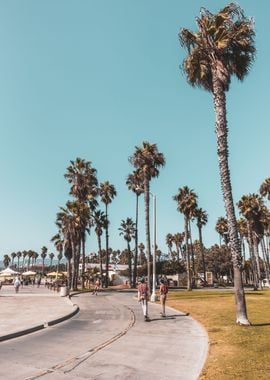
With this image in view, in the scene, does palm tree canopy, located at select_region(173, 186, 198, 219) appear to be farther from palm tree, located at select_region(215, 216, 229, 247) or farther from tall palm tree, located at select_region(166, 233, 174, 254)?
tall palm tree, located at select_region(166, 233, 174, 254)

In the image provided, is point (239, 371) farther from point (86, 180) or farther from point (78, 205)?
point (86, 180)

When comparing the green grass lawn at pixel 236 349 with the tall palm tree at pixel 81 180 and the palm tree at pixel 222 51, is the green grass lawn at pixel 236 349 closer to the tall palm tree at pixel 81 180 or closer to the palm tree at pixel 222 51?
the palm tree at pixel 222 51

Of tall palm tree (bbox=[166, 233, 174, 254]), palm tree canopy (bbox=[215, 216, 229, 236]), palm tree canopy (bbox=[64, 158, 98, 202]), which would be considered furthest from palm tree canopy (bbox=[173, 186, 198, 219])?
tall palm tree (bbox=[166, 233, 174, 254])

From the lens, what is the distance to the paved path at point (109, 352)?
8094 millimetres

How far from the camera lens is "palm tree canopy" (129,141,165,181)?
42.3 metres

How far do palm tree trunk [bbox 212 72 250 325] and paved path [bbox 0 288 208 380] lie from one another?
6.10ft

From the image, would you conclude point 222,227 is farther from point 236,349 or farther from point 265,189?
point 236,349

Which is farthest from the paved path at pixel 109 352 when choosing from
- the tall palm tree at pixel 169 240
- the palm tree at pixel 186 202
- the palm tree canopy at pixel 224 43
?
Result: the tall palm tree at pixel 169 240

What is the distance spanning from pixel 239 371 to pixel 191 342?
3787mm

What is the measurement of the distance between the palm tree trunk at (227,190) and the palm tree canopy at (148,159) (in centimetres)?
2497

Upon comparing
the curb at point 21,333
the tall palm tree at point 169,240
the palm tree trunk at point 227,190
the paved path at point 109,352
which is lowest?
the paved path at point 109,352

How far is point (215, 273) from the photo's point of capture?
9875 cm

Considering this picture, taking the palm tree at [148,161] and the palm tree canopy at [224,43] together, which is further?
the palm tree at [148,161]

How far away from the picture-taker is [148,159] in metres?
42.5
